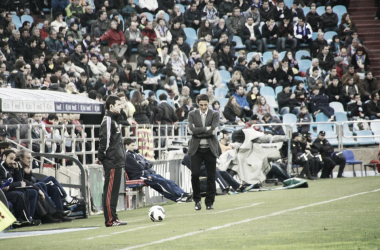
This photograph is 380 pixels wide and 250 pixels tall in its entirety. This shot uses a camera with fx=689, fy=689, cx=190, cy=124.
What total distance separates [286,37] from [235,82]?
4.19m

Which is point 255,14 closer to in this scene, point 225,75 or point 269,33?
point 269,33

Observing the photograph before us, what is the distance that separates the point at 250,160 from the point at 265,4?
12.2 metres

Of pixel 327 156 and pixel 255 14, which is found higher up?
pixel 255 14

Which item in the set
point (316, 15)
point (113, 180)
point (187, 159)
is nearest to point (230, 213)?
point (113, 180)

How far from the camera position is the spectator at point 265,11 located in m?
29.0

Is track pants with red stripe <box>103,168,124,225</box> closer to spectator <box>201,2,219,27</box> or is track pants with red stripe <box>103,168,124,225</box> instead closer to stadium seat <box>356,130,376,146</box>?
stadium seat <box>356,130,376,146</box>

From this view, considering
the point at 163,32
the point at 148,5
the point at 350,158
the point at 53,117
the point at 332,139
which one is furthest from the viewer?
the point at 148,5

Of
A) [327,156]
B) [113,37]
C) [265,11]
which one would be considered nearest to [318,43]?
[265,11]

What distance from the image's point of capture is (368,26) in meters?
30.7

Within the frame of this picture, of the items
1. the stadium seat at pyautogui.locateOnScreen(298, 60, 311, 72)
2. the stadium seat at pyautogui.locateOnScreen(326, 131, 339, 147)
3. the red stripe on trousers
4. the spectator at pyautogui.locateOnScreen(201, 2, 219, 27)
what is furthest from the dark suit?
the spectator at pyautogui.locateOnScreen(201, 2, 219, 27)

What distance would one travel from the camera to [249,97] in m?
24.9

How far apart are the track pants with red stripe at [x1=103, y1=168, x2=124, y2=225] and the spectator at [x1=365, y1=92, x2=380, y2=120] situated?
1650 centimetres

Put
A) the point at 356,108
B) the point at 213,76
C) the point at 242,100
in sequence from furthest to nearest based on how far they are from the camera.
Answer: the point at 213,76
the point at 356,108
the point at 242,100

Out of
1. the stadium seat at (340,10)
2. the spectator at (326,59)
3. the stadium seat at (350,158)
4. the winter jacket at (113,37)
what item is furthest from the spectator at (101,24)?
the stadium seat at (340,10)
